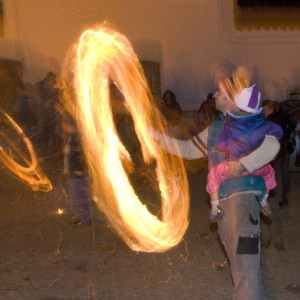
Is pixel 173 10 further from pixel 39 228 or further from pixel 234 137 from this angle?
pixel 234 137

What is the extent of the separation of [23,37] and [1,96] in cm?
153

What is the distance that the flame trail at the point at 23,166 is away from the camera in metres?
12.0

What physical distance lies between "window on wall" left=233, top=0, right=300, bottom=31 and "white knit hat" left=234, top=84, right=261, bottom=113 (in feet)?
38.7

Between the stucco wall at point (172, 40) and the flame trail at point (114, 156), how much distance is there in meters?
5.67

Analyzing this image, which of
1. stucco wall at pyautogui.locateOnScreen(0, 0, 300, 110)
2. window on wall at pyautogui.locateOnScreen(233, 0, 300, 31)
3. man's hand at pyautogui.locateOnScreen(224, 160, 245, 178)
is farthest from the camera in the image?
window on wall at pyautogui.locateOnScreen(233, 0, 300, 31)

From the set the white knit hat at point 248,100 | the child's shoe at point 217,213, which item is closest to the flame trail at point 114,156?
the child's shoe at point 217,213

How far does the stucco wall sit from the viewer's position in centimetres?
1526

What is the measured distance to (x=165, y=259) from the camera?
704 centimetres

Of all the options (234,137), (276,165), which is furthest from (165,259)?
(234,137)

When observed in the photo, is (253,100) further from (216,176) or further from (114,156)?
(114,156)

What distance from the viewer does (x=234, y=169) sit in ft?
15.3

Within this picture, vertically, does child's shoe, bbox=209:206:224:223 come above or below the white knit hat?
below

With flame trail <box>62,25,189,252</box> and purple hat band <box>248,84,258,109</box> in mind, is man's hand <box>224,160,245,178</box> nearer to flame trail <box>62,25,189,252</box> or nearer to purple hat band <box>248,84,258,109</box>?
purple hat band <box>248,84,258,109</box>

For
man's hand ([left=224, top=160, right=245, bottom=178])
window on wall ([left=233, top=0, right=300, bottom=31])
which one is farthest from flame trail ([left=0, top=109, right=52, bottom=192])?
man's hand ([left=224, top=160, right=245, bottom=178])
